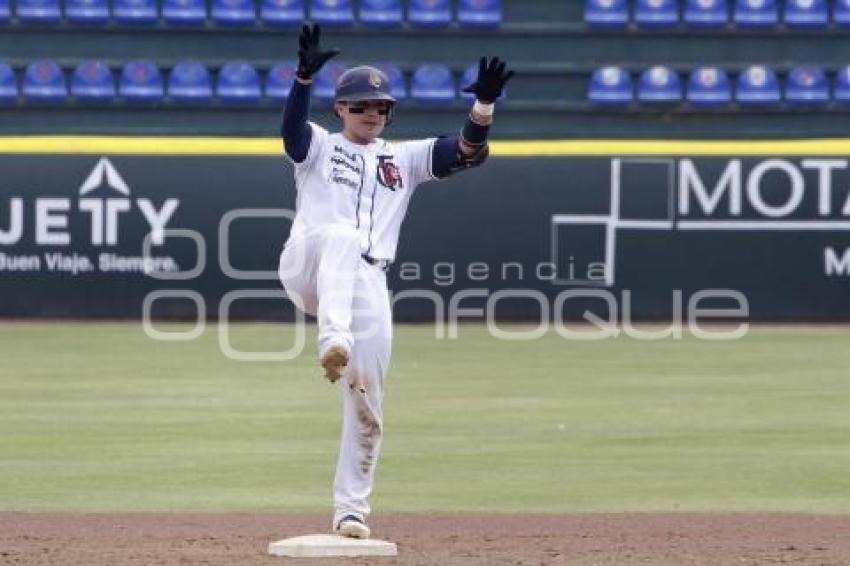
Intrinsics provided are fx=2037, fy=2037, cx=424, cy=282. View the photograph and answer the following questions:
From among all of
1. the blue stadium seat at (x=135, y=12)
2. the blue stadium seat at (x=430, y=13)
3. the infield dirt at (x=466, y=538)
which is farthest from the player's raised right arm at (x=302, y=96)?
the blue stadium seat at (x=135, y=12)

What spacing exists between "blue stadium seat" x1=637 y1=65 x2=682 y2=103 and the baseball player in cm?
1489

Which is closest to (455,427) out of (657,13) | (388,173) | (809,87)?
(388,173)

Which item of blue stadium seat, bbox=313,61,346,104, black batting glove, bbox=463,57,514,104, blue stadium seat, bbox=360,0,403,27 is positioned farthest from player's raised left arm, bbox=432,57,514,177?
blue stadium seat, bbox=360,0,403,27

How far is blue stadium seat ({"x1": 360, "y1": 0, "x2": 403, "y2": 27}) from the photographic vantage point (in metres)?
21.8

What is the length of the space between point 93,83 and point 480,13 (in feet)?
13.8

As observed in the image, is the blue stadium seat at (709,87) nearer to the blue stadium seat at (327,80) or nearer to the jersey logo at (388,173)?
the blue stadium seat at (327,80)

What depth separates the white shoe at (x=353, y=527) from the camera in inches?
280

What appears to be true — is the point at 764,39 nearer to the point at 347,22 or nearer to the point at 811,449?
the point at 347,22

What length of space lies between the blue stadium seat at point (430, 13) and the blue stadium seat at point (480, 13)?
0.14m

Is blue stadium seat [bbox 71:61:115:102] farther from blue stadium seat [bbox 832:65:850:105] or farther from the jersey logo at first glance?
the jersey logo

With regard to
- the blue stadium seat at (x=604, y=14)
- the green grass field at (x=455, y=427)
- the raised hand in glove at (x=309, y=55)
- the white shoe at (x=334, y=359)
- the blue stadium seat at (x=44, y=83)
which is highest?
the blue stadium seat at (x=604, y=14)

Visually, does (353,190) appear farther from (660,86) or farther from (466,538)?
(660,86)

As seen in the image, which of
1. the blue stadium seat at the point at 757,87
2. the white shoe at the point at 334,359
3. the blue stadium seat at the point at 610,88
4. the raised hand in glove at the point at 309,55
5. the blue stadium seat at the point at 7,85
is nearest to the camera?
the white shoe at the point at 334,359

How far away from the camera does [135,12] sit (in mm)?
21875
